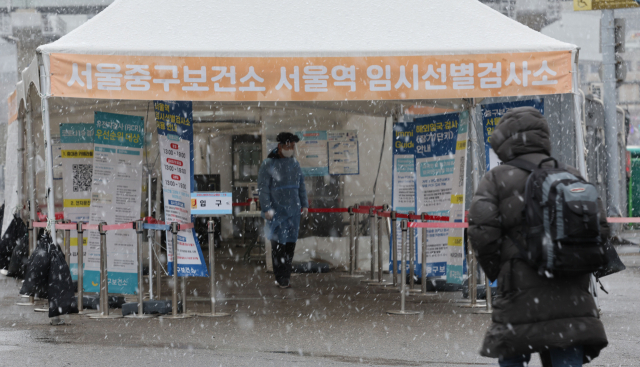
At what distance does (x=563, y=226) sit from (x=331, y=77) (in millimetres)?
4161

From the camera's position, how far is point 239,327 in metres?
7.48

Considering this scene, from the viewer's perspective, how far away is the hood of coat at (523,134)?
381cm

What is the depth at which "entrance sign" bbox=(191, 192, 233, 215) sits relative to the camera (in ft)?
26.3

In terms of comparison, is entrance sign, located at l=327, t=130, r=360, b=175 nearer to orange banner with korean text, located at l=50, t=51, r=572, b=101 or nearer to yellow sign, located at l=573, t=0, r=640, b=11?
orange banner with korean text, located at l=50, t=51, r=572, b=101

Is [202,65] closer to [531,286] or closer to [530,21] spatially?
[531,286]

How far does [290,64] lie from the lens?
7340mm

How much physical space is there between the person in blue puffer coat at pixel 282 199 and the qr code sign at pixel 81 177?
2.24 metres

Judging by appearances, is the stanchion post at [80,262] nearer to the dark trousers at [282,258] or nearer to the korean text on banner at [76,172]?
the korean text on banner at [76,172]

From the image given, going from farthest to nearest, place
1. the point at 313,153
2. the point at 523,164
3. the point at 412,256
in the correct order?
the point at 313,153
the point at 412,256
the point at 523,164

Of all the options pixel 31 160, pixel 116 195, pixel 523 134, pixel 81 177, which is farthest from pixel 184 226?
pixel 523 134

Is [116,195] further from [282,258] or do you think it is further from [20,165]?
[282,258]

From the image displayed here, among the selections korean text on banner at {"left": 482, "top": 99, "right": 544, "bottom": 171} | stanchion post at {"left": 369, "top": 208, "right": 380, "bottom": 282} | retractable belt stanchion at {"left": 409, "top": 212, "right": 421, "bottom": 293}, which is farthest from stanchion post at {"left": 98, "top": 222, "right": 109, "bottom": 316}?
stanchion post at {"left": 369, "top": 208, "right": 380, "bottom": 282}

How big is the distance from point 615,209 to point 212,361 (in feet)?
44.1

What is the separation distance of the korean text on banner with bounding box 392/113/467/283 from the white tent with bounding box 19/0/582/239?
1497 mm
